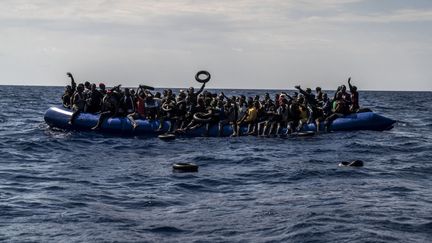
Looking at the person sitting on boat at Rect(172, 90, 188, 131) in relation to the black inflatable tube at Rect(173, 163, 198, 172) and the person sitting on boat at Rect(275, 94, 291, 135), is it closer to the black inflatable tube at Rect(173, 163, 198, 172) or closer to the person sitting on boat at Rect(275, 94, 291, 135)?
the person sitting on boat at Rect(275, 94, 291, 135)

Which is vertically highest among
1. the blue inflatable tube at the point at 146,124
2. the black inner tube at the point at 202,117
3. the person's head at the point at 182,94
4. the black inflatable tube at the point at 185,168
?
the person's head at the point at 182,94

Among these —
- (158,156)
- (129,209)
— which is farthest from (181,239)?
(158,156)

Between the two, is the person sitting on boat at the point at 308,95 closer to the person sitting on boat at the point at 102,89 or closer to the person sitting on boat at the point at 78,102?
the person sitting on boat at the point at 102,89

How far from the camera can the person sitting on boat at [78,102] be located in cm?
2425

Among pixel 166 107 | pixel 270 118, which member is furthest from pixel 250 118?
pixel 166 107

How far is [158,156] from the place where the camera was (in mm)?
18859

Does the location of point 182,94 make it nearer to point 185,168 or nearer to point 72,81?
point 72,81

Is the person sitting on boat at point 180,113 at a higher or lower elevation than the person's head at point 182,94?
lower

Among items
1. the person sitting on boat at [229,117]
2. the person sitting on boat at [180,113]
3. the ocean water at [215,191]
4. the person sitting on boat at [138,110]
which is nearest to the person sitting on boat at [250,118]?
the person sitting on boat at [229,117]

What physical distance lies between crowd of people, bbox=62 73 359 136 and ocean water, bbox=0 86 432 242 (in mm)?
1434

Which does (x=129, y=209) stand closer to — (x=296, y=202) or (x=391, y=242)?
(x=296, y=202)

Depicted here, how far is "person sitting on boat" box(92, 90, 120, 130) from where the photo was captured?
23.8 m

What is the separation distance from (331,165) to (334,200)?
4886 mm

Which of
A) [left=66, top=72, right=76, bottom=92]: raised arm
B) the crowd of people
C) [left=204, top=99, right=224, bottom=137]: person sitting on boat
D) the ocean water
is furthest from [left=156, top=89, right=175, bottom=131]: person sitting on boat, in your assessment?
[left=66, top=72, right=76, bottom=92]: raised arm
